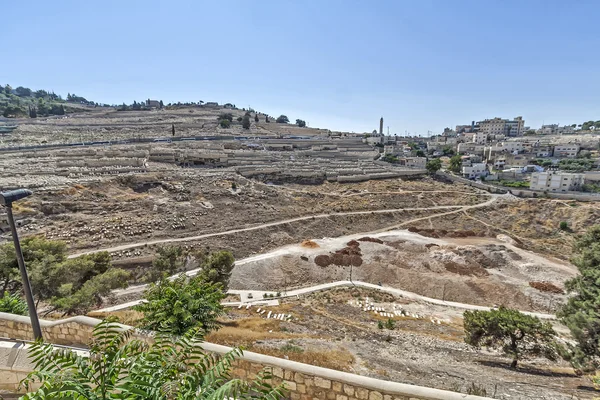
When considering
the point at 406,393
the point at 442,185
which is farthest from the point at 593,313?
the point at 442,185

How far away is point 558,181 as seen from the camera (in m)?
53.6

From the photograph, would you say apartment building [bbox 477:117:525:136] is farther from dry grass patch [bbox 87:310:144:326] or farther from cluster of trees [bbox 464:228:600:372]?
dry grass patch [bbox 87:310:144:326]

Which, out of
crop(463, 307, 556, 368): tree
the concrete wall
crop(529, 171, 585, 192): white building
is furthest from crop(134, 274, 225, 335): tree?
crop(529, 171, 585, 192): white building

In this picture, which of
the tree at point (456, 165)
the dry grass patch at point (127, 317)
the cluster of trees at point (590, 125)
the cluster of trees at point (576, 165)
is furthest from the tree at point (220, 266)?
the cluster of trees at point (590, 125)

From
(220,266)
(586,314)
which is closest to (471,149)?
(220,266)

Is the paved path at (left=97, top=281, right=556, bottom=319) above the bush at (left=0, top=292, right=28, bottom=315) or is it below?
below

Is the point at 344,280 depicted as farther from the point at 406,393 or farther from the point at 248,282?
the point at 406,393

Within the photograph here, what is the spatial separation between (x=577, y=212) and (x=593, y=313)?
48.6m

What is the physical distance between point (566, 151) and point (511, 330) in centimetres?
10032

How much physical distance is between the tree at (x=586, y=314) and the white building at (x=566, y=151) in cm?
9597

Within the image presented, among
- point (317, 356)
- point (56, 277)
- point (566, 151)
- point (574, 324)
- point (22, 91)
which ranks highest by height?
point (22, 91)

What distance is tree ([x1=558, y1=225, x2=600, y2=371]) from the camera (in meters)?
9.41

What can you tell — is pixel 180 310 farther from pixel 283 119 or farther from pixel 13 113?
pixel 283 119

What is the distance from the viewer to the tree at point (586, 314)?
9412 mm
